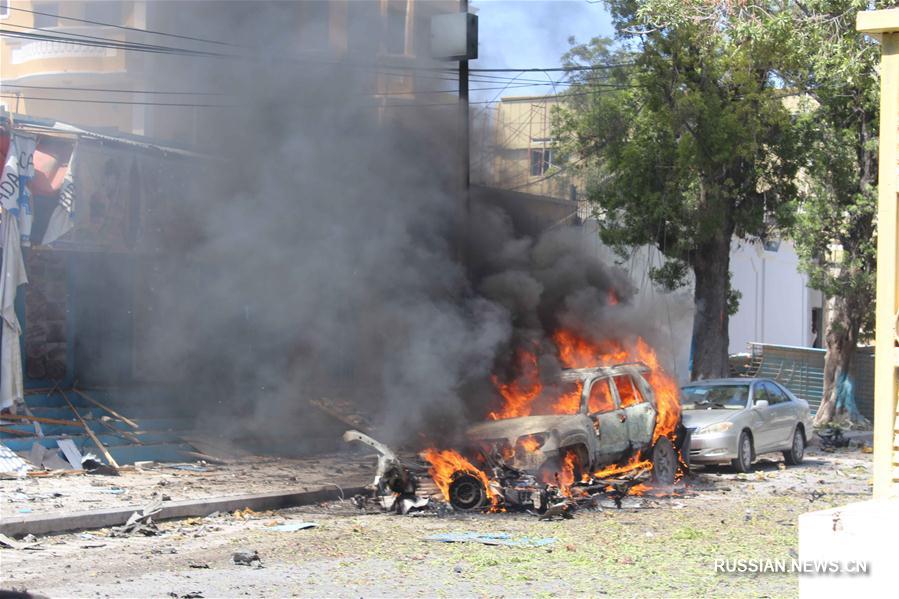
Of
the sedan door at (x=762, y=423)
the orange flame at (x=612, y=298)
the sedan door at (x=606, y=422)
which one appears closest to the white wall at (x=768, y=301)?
the sedan door at (x=762, y=423)

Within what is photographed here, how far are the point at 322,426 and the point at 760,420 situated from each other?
644 centimetres

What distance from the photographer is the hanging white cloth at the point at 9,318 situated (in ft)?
40.0

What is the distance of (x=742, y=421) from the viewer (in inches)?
566

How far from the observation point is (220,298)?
1430 cm

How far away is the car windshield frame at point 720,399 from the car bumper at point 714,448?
0.71m

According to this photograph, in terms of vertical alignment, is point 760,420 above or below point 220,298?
below

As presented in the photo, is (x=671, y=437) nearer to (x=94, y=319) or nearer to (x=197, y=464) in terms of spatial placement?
(x=197, y=464)

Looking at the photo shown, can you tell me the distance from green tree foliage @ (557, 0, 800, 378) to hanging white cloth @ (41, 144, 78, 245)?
9391 millimetres

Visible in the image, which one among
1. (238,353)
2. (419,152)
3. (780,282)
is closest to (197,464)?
(238,353)

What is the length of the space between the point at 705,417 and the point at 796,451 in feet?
7.57

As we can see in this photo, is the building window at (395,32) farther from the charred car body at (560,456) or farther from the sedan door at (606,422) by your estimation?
the sedan door at (606,422)

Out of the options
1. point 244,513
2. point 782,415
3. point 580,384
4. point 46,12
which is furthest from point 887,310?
point 46,12

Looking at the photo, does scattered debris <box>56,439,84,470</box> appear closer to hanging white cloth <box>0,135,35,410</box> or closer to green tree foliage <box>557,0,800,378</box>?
hanging white cloth <box>0,135,35,410</box>

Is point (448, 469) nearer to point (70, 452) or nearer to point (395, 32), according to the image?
point (70, 452)
